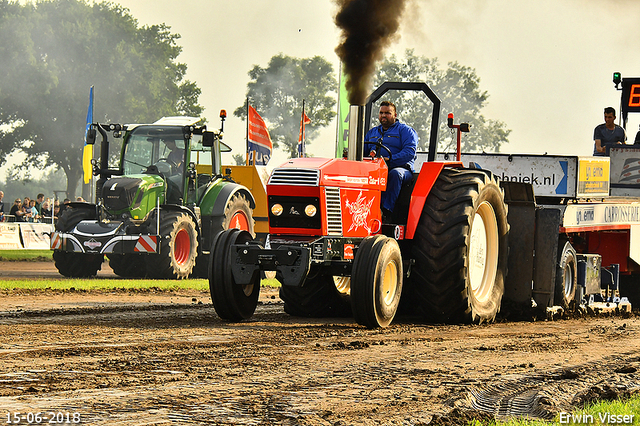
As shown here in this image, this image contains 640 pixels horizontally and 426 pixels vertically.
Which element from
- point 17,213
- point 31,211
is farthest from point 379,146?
point 31,211

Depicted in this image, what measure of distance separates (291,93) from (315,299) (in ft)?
180

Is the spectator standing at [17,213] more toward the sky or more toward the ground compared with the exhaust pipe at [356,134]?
more toward the ground

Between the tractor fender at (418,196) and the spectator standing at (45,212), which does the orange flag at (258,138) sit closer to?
the spectator standing at (45,212)

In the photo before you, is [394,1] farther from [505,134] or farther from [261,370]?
[505,134]

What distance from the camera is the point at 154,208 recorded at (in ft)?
54.0

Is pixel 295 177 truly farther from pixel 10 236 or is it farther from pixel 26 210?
pixel 26 210

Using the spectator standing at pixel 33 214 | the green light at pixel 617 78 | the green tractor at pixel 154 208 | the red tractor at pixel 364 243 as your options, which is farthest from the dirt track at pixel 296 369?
the spectator standing at pixel 33 214

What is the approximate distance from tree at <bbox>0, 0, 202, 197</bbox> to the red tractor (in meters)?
47.1

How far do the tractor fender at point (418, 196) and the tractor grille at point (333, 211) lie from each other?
81 cm

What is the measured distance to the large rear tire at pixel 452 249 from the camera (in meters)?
8.76

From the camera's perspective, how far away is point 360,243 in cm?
837

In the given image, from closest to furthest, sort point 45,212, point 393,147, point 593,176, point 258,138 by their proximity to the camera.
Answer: point 393,147, point 593,176, point 258,138, point 45,212

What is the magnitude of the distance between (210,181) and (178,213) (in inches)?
52.6

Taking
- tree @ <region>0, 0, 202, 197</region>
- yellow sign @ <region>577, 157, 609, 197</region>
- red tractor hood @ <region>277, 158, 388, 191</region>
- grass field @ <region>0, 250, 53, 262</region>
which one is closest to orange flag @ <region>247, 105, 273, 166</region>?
grass field @ <region>0, 250, 53, 262</region>
